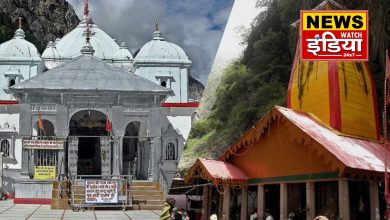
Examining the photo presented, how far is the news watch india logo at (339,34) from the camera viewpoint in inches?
156

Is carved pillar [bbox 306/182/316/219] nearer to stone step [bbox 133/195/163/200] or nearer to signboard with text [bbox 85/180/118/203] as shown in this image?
stone step [bbox 133/195/163/200]

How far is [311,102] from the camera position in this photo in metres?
4.12

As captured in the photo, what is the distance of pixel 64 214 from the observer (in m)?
8.86

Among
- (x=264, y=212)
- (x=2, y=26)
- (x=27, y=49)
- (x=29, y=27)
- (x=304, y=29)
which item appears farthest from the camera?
(x=27, y=49)

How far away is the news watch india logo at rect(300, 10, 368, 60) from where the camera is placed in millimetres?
3955

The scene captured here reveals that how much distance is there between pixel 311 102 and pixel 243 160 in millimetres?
628

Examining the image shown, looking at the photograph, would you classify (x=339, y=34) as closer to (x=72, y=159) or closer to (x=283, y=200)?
(x=283, y=200)

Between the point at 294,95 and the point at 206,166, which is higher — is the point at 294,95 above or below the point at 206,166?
above

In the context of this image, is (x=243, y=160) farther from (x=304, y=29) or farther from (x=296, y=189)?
(x=304, y=29)

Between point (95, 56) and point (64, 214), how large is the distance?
324cm

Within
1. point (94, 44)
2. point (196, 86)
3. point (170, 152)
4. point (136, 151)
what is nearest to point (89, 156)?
point (136, 151)

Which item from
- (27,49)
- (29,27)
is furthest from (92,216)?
(27,49)

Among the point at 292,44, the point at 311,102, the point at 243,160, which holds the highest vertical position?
the point at 292,44

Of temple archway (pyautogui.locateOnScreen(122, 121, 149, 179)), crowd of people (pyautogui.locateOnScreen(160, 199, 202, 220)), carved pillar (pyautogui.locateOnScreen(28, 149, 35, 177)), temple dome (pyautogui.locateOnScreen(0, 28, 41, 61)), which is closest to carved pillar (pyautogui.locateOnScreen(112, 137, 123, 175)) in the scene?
temple archway (pyautogui.locateOnScreen(122, 121, 149, 179))
